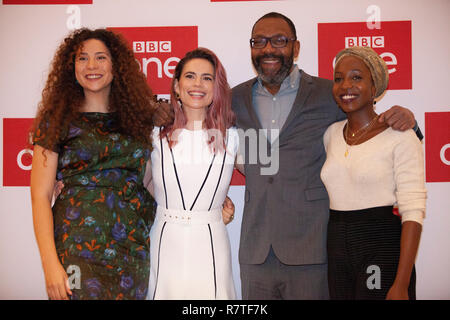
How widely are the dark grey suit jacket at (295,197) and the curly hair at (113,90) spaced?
2.14 feet

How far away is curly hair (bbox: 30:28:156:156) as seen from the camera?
7.72 ft

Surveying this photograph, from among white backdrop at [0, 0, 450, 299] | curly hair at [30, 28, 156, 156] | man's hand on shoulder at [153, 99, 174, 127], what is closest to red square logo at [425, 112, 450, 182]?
white backdrop at [0, 0, 450, 299]

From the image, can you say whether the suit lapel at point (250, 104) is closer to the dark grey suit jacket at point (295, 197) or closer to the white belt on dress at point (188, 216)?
the dark grey suit jacket at point (295, 197)

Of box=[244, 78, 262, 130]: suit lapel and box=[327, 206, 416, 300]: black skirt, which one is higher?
box=[244, 78, 262, 130]: suit lapel

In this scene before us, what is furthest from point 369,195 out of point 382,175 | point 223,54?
point 223,54

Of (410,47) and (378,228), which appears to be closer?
(378,228)

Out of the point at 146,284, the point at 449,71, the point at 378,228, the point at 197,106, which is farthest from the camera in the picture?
the point at 449,71

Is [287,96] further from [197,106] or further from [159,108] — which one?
[159,108]

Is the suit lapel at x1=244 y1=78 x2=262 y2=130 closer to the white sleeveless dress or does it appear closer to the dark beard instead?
the dark beard

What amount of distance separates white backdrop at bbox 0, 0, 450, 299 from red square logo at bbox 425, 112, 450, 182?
51 millimetres

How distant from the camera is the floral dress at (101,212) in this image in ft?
6.95

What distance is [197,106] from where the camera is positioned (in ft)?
8.10
